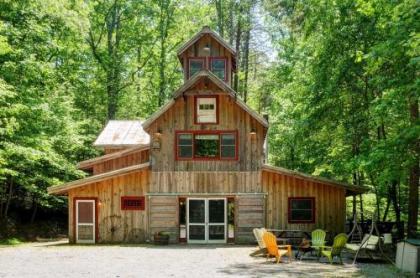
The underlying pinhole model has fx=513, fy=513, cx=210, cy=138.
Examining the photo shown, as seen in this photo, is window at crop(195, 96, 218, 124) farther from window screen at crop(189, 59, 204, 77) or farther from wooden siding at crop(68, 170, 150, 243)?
window screen at crop(189, 59, 204, 77)

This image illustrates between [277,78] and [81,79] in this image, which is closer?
[277,78]

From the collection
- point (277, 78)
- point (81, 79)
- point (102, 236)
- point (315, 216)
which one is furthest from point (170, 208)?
point (81, 79)

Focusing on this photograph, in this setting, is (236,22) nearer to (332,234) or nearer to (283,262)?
(332,234)

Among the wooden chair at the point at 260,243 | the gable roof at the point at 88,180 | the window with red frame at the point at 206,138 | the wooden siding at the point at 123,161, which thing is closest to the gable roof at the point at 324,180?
the window with red frame at the point at 206,138

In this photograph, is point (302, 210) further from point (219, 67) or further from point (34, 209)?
point (34, 209)

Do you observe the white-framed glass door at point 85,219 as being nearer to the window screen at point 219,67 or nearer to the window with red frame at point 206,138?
the window with red frame at point 206,138

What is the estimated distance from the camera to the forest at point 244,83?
16.6m

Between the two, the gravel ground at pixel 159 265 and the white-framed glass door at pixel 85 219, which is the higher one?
the white-framed glass door at pixel 85 219

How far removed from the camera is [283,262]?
15906 millimetres

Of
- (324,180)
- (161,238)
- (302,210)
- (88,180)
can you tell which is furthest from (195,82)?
(302,210)

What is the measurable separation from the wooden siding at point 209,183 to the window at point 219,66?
236 inches

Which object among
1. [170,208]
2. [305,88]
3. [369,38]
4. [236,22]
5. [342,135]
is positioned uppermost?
[236,22]

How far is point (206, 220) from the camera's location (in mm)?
22156

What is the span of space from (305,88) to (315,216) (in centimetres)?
556
